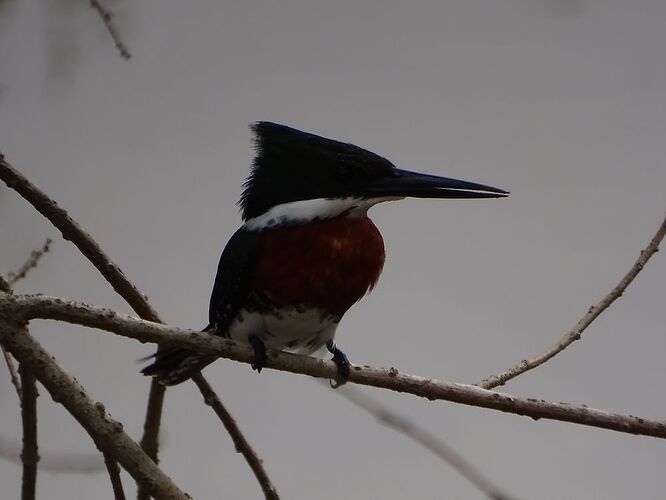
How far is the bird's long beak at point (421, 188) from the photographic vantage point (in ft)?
3.64

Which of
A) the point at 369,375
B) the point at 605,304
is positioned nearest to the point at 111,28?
the point at 369,375

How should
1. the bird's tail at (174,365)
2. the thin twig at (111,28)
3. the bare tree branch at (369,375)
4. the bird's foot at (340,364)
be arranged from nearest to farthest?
the bare tree branch at (369,375), the bird's foot at (340,364), the thin twig at (111,28), the bird's tail at (174,365)

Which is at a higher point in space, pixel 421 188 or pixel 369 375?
pixel 421 188

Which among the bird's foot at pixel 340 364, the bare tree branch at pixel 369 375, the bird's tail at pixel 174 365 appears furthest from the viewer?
the bird's tail at pixel 174 365

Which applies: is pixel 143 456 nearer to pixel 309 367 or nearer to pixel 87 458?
pixel 309 367

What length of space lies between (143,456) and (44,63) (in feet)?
4.21

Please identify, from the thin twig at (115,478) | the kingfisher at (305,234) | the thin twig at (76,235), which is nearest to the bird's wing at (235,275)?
the kingfisher at (305,234)

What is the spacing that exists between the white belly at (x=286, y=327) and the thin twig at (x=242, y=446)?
0.39ft

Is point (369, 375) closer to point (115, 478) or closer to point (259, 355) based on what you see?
point (259, 355)

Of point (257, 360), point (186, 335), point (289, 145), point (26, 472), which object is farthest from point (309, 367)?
point (26, 472)

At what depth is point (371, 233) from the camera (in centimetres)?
118

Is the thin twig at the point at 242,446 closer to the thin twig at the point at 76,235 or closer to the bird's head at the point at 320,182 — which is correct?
the thin twig at the point at 76,235

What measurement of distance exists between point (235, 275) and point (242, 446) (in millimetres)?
269

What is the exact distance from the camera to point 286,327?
1189 mm
